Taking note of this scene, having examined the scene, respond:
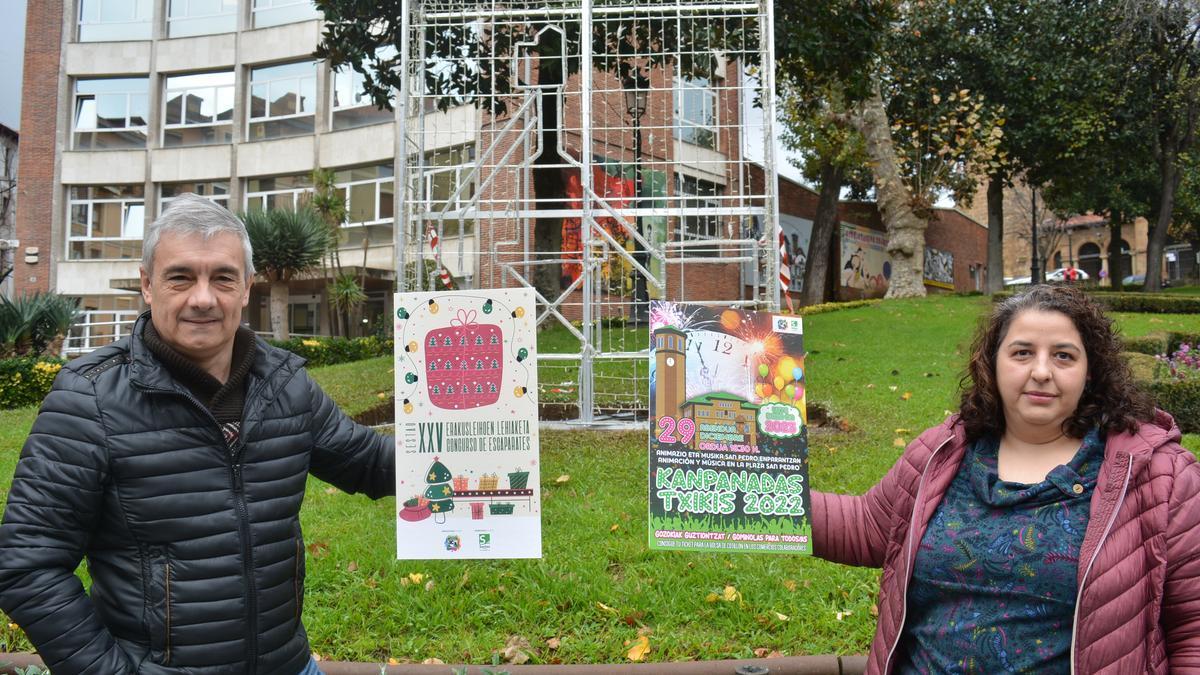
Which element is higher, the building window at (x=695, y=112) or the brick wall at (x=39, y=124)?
the brick wall at (x=39, y=124)

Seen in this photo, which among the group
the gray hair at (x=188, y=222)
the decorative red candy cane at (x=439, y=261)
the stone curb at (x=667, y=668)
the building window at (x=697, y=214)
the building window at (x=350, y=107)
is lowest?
the stone curb at (x=667, y=668)

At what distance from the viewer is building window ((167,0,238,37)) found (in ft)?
87.1

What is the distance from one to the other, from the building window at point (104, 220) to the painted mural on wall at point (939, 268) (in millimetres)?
28731

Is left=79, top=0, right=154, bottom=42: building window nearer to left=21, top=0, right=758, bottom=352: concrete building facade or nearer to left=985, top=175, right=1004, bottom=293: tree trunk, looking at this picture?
left=21, top=0, right=758, bottom=352: concrete building facade

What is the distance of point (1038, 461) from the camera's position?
198 cm

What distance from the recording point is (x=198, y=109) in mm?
26781

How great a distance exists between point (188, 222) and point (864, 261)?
28861mm

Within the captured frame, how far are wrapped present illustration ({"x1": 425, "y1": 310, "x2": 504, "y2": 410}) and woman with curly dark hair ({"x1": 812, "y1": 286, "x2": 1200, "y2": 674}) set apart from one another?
1297mm

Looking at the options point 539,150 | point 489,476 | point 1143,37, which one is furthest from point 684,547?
point 1143,37

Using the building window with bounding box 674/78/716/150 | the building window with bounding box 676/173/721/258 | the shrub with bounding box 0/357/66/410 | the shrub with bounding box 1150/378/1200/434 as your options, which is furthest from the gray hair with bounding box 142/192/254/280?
the shrub with bounding box 0/357/66/410

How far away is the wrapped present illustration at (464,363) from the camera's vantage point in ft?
9.05

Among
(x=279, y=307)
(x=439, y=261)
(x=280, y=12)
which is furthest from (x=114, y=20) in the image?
(x=439, y=261)

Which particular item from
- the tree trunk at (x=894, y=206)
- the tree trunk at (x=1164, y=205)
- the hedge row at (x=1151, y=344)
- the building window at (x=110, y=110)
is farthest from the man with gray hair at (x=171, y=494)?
the building window at (x=110, y=110)

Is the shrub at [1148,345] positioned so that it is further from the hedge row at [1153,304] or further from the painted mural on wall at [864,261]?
the painted mural on wall at [864,261]
